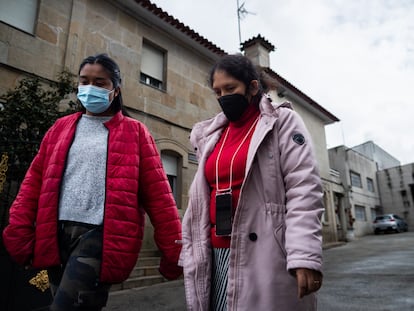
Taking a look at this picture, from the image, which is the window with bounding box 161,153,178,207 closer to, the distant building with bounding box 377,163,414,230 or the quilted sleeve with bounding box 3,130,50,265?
the quilted sleeve with bounding box 3,130,50,265

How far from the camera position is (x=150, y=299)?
16.2 ft

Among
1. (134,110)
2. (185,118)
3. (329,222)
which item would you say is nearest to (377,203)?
(329,222)

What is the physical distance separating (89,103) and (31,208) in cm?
74

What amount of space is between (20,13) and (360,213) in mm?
23357

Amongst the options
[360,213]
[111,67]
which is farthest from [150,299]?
[360,213]

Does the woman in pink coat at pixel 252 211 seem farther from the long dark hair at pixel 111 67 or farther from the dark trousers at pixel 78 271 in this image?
the long dark hair at pixel 111 67

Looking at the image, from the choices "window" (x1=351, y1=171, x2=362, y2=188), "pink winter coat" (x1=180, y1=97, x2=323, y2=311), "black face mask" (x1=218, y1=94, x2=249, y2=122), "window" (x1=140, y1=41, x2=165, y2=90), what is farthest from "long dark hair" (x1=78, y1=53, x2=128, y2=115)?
"window" (x1=351, y1=171, x2=362, y2=188)

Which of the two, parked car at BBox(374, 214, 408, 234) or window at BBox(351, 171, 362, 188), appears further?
window at BBox(351, 171, 362, 188)

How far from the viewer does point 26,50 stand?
5766mm

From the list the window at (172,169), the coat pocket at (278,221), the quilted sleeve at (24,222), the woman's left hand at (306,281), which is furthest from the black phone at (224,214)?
the window at (172,169)

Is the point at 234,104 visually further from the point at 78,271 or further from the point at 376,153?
the point at 376,153

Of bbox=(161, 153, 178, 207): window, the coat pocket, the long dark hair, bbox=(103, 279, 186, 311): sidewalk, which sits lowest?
bbox=(103, 279, 186, 311): sidewalk

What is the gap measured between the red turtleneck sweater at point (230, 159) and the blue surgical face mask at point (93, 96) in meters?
0.83

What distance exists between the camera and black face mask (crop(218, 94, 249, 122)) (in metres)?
1.76
